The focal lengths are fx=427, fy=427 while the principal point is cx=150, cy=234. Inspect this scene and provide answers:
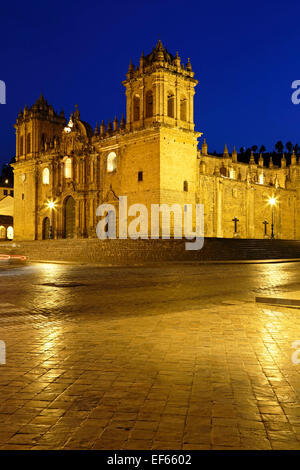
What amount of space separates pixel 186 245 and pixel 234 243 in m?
4.16

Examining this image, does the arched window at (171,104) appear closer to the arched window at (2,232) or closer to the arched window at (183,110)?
the arched window at (183,110)

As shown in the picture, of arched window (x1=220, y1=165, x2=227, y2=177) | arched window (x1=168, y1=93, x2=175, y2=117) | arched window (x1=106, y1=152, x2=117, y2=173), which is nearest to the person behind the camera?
arched window (x1=168, y1=93, x2=175, y2=117)

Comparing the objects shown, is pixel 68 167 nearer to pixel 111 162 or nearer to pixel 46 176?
pixel 46 176

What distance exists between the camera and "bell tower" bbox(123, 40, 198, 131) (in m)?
37.7

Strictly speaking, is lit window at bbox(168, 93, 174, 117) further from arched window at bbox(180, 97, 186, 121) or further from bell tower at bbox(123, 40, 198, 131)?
arched window at bbox(180, 97, 186, 121)

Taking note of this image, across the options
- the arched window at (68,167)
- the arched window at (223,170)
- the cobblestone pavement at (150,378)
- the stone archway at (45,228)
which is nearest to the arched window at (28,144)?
the arched window at (68,167)

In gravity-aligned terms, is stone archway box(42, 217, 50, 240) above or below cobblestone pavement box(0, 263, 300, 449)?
above

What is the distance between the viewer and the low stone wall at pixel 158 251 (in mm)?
28516

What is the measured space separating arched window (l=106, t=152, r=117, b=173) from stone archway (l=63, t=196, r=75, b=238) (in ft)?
24.0

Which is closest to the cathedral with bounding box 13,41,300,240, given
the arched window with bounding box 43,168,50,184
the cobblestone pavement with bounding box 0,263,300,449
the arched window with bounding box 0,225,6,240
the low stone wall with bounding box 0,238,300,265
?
the arched window with bounding box 43,168,50,184

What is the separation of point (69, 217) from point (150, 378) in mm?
46589

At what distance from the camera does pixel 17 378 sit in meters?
4.48

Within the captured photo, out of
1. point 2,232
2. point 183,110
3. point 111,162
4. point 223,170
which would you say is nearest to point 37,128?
point 111,162

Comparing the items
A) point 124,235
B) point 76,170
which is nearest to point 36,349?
point 124,235
